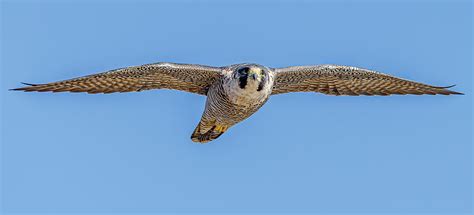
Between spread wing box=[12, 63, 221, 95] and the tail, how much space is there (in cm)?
92

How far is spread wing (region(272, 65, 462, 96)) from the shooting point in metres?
17.3

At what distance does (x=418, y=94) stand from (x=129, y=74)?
19.2 ft

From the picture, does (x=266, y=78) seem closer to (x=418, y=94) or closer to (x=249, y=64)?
(x=249, y=64)

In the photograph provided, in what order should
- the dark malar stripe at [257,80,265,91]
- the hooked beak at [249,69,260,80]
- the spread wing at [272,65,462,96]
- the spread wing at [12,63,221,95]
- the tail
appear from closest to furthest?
the hooked beak at [249,69,260,80] → the dark malar stripe at [257,80,265,91] → the spread wing at [12,63,221,95] → the spread wing at [272,65,462,96] → the tail

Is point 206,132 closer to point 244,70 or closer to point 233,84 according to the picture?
point 233,84

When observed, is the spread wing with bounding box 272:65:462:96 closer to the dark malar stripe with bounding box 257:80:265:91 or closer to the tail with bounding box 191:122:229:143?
the dark malar stripe with bounding box 257:80:265:91

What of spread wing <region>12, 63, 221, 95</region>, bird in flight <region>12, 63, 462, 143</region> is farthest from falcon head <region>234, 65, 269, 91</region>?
spread wing <region>12, 63, 221, 95</region>

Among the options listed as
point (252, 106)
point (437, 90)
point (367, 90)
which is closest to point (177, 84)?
point (252, 106)

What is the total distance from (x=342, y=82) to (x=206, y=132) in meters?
2.83

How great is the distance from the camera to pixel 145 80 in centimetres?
1705

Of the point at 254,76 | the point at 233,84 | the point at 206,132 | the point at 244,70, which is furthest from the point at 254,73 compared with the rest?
the point at 206,132

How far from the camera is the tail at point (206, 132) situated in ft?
59.3

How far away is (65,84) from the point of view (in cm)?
1691

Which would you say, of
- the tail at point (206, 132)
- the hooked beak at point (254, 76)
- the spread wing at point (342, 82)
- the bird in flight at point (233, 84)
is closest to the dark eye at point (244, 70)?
the bird in flight at point (233, 84)
